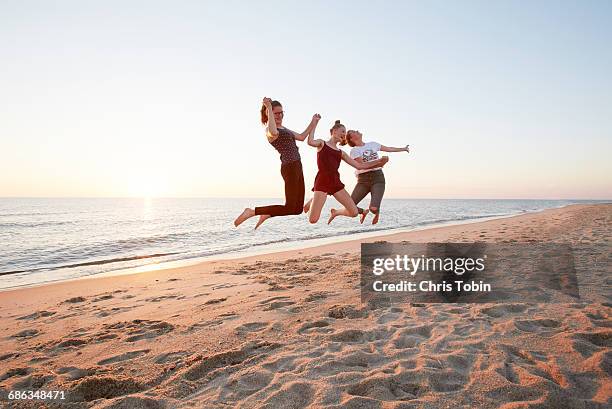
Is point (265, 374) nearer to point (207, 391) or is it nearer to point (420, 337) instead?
point (207, 391)

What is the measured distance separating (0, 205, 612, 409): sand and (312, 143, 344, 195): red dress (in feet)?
7.02

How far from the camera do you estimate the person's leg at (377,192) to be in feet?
20.2

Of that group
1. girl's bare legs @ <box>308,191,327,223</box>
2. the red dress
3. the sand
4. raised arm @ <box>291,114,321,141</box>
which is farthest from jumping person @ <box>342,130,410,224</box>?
the sand

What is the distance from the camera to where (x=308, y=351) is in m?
5.20

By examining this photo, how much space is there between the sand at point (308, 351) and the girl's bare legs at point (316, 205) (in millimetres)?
1792

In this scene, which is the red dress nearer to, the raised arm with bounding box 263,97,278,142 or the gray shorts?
the raised arm with bounding box 263,97,278,142

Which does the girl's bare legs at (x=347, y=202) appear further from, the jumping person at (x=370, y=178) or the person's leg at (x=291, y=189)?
the person's leg at (x=291, y=189)

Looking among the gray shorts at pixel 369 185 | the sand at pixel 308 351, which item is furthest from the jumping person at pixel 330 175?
the sand at pixel 308 351

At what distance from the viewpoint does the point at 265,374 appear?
4.60m

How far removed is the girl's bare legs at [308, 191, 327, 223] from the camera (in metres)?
4.71

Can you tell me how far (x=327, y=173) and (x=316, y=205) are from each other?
501 millimetres

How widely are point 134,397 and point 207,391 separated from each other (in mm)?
759

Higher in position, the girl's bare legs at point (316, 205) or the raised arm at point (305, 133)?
the raised arm at point (305, 133)

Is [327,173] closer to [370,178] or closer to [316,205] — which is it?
→ [316,205]
